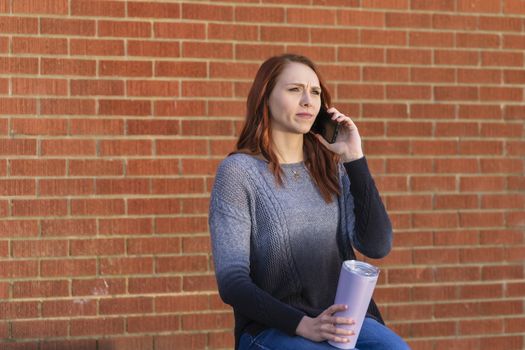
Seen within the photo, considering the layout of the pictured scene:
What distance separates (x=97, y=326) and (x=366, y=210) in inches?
82.9

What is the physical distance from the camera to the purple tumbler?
2637mm

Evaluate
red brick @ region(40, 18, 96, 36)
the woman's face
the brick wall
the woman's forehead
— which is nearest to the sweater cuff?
the woman's face

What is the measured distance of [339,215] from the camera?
10.5 feet

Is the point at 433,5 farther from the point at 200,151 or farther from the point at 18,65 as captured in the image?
the point at 18,65

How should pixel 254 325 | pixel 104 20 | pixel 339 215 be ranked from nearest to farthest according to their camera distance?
pixel 254 325
pixel 339 215
pixel 104 20

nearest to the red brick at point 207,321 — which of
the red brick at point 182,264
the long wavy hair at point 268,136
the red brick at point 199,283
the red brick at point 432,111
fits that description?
the red brick at point 199,283

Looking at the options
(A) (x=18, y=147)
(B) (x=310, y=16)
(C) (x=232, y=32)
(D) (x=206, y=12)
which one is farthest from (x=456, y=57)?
(A) (x=18, y=147)

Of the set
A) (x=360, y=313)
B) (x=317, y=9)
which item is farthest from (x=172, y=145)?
(x=360, y=313)

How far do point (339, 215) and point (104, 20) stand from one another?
6.95 ft

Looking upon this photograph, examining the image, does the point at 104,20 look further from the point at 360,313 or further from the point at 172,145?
the point at 360,313

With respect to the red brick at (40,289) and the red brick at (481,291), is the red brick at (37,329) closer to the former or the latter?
the red brick at (40,289)

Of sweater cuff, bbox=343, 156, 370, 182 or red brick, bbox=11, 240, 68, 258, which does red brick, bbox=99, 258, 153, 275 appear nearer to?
red brick, bbox=11, 240, 68, 258

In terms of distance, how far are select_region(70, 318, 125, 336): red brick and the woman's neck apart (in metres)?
1.89

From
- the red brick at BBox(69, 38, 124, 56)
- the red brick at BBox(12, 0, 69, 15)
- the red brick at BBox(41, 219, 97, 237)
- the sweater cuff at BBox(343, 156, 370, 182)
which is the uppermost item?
the red brick at BBox(12, 0, 69, 15)
